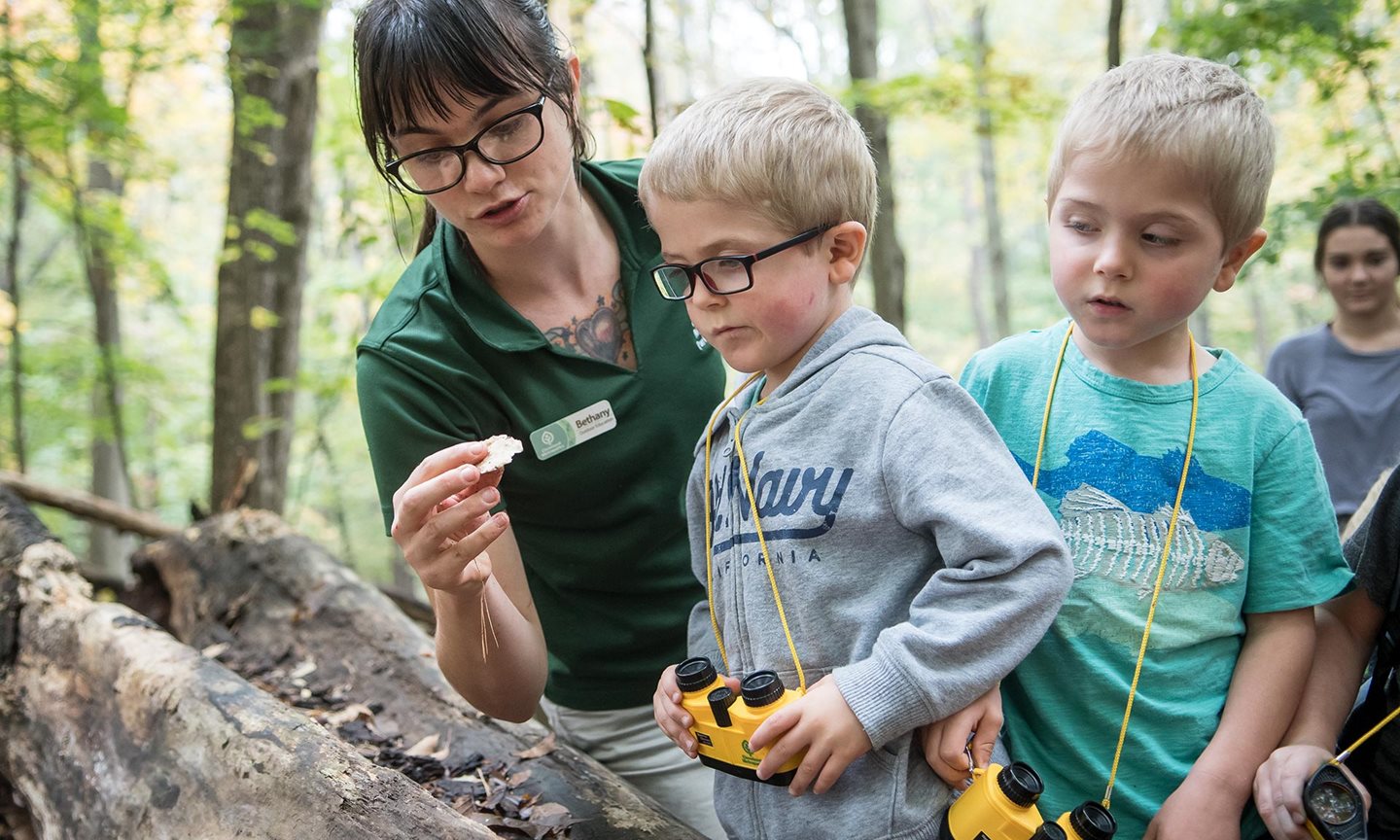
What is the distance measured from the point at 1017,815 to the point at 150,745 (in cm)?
Answer: 190

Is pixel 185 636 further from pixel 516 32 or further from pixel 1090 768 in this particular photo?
pixel 1090 768

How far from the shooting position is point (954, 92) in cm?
561

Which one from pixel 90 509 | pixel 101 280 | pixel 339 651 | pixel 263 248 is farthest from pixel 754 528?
pixel 101 280

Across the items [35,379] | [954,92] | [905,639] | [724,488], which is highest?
[954,92]

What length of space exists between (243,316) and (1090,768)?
5.28 m

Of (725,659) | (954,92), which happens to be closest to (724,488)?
(725,659)

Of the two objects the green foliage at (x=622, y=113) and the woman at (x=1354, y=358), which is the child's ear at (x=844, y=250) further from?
the woman at (x=1354, y=358)

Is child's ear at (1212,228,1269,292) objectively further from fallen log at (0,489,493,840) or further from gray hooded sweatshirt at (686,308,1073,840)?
fallen log at (0,489,493,840)

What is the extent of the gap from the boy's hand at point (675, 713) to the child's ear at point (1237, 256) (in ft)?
3.20

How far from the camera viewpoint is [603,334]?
2035 mm

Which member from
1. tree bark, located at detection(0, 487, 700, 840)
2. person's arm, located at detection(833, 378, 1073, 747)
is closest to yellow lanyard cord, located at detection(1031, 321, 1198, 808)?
person's arm, located at detection(833, 378, 1073, 747)

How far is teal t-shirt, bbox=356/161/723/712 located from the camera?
1.81 meters

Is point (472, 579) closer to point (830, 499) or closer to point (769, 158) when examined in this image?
point (830, 499)

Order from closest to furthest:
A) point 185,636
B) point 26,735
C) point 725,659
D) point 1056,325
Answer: point 725,659, point 1056,325, point 26,735, point 185,636
